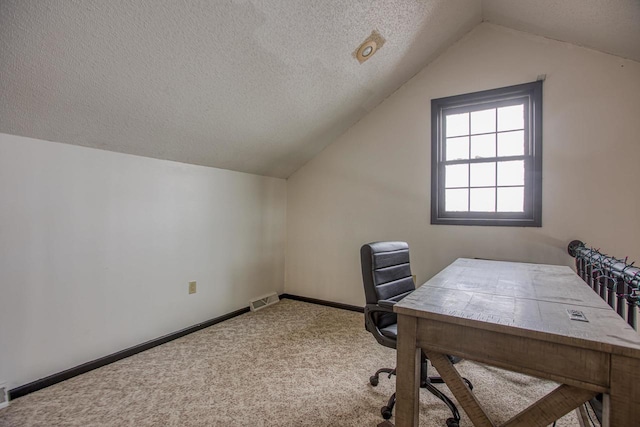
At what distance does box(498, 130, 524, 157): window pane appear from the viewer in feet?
8.56

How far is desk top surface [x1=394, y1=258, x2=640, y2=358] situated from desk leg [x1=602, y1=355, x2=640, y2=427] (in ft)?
0.13

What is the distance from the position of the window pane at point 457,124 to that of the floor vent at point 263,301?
265cm

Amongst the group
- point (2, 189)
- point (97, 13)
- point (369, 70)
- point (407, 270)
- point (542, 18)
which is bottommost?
point (407, 270)

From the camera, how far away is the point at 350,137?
333cm

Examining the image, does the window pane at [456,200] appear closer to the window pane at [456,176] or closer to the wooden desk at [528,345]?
the window pane at [456,176]

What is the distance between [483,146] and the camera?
2771 mm

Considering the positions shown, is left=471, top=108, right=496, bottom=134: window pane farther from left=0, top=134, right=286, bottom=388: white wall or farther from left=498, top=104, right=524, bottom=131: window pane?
left=0, top=134, right=286, bottom=388: white wall

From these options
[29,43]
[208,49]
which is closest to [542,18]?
[208,49]

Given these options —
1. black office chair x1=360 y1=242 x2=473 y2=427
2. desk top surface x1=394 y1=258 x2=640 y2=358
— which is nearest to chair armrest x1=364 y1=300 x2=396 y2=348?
black office chair x1=360 y1=242 x2=473 y2=427

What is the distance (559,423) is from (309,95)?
271 cm

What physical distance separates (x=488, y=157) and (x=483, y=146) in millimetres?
A: 121

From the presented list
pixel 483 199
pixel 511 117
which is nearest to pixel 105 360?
pixel 483 199

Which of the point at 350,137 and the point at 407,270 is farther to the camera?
the point at 350,137

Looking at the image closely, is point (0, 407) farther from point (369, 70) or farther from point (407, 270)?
point (369, 70)
